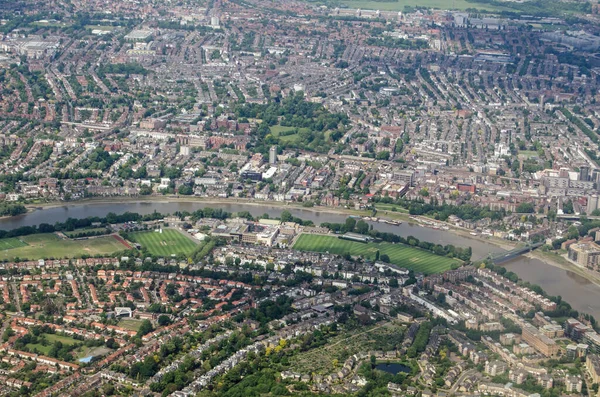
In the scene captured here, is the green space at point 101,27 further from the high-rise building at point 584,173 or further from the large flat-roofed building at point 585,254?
the large flat-roofed building at point 585,254

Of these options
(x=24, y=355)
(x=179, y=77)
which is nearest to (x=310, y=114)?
(x=179, y=77)

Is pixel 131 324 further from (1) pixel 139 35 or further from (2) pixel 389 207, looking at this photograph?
(1) pixel 139 35

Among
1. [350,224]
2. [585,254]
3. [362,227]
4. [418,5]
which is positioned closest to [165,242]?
[350,224]

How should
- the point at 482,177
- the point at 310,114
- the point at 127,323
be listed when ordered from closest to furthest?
the point at 127,323
the point at 482,177
the point at 310,114

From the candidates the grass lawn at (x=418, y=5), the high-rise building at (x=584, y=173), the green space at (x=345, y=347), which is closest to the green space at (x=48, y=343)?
the green space at (x=345, y=347)

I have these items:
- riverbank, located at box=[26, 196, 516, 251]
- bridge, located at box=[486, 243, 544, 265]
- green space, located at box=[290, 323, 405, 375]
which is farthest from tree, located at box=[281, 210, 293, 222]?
green space, located at box=[290, 323, 405, 375]

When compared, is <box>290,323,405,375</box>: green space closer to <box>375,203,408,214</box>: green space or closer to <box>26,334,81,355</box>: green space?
<box>26,334,81,355</box>: green space

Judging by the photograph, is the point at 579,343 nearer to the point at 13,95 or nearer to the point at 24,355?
the point at 24,355
